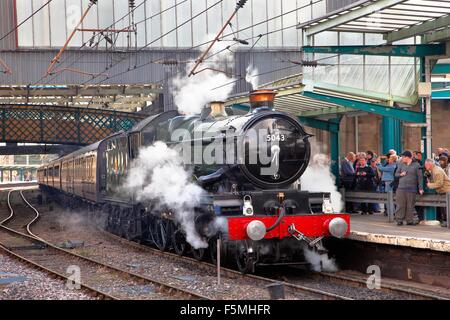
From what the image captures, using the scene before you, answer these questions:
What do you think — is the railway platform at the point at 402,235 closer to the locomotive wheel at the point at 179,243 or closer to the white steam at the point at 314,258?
the white steam at the point at 314,258

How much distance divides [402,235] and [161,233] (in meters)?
5.44

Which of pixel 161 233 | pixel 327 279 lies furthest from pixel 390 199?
pixel 161 233

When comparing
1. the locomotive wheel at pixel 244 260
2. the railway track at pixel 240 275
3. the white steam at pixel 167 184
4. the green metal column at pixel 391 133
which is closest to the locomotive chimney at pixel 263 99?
the white steam at pixel 167 184

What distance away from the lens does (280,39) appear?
34.1 metres

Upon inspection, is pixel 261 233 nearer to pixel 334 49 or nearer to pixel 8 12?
pixel 334 49

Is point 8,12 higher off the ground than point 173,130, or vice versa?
point 8,12

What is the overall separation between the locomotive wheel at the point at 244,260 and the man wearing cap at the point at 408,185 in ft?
10.7

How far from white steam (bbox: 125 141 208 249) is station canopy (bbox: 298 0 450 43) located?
384 cm

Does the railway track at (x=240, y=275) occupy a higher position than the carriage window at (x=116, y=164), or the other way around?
the carriage window at (x=116, y=164)

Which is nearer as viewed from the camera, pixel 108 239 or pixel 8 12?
pixel 108 239

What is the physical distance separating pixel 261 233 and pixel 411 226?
3.64 meters

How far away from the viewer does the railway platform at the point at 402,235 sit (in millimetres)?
10410

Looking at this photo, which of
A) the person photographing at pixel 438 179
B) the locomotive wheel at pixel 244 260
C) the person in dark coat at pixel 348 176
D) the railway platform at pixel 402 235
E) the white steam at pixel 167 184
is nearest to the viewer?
the railway platform at pixel 402 235

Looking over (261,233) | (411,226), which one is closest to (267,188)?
(261,233)
